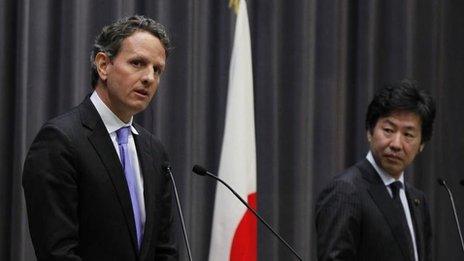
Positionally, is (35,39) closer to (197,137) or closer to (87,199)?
(197,137)

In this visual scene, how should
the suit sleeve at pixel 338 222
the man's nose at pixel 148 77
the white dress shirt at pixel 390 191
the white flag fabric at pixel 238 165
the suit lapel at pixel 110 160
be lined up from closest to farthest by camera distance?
the suit lapel at pixel 110 160, the man's nose at pixel 148 77, the suit sleeve at pixel 338 222, the white dress shirt at pixel 390 191, the white flag fabric at pixel 238 165

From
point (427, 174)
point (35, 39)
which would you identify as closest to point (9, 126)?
point (35, 39)

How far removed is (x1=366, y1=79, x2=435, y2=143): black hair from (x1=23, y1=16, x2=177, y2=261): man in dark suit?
85 cm

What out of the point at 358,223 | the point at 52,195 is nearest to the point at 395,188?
the point at 358,223

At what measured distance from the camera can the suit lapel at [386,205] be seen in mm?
2820

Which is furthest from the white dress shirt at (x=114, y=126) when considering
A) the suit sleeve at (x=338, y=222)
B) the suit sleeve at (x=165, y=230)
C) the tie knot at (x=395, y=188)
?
the tie knot at (x=395, y=188)

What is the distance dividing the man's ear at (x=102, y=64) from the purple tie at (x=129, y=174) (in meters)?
0.17

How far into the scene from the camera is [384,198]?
9.45 ft

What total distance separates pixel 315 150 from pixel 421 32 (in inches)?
37.0

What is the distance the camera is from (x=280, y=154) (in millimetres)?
4605

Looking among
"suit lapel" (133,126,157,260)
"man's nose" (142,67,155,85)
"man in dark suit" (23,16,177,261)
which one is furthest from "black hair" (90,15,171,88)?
"suit lapel" (133,126,157,260)

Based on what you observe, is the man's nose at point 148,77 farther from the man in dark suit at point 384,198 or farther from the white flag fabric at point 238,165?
the white flag fabric at point 238,165

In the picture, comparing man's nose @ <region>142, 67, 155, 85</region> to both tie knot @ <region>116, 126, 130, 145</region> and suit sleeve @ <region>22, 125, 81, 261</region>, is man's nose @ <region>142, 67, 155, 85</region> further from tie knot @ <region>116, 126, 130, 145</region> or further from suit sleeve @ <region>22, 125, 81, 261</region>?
suit sleeve @ <region>22, 125, 81, 261</region>

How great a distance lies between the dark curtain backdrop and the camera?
160 inches
